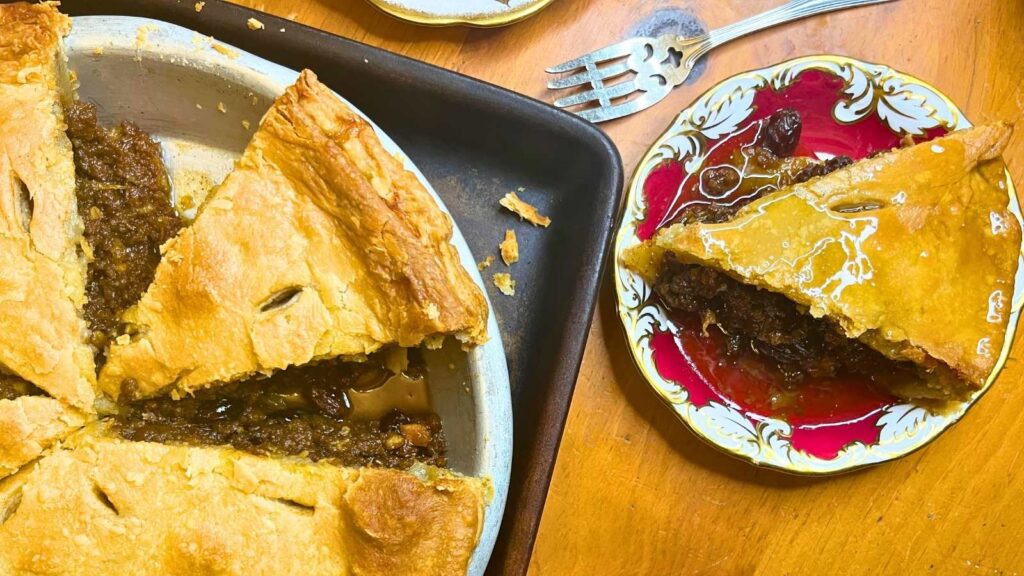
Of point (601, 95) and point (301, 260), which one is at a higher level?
point (601, 95)

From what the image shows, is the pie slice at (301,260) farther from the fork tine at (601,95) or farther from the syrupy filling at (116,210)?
the fork tine at (601,95)

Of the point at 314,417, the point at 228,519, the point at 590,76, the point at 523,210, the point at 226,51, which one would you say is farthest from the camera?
the point at 590,76

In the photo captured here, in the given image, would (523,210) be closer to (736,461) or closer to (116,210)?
(736,461)

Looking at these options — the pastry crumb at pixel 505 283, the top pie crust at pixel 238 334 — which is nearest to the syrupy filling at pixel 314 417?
the top pie crust at pixel 238 334

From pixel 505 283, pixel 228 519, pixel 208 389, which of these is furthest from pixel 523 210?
pixel 228 519

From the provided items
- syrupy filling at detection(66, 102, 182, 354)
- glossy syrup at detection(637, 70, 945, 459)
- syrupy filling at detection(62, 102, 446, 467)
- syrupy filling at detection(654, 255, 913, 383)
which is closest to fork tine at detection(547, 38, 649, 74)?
glossy syrup at detection(637, 70, 945, 459)

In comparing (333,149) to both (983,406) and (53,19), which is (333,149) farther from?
(983,406)
